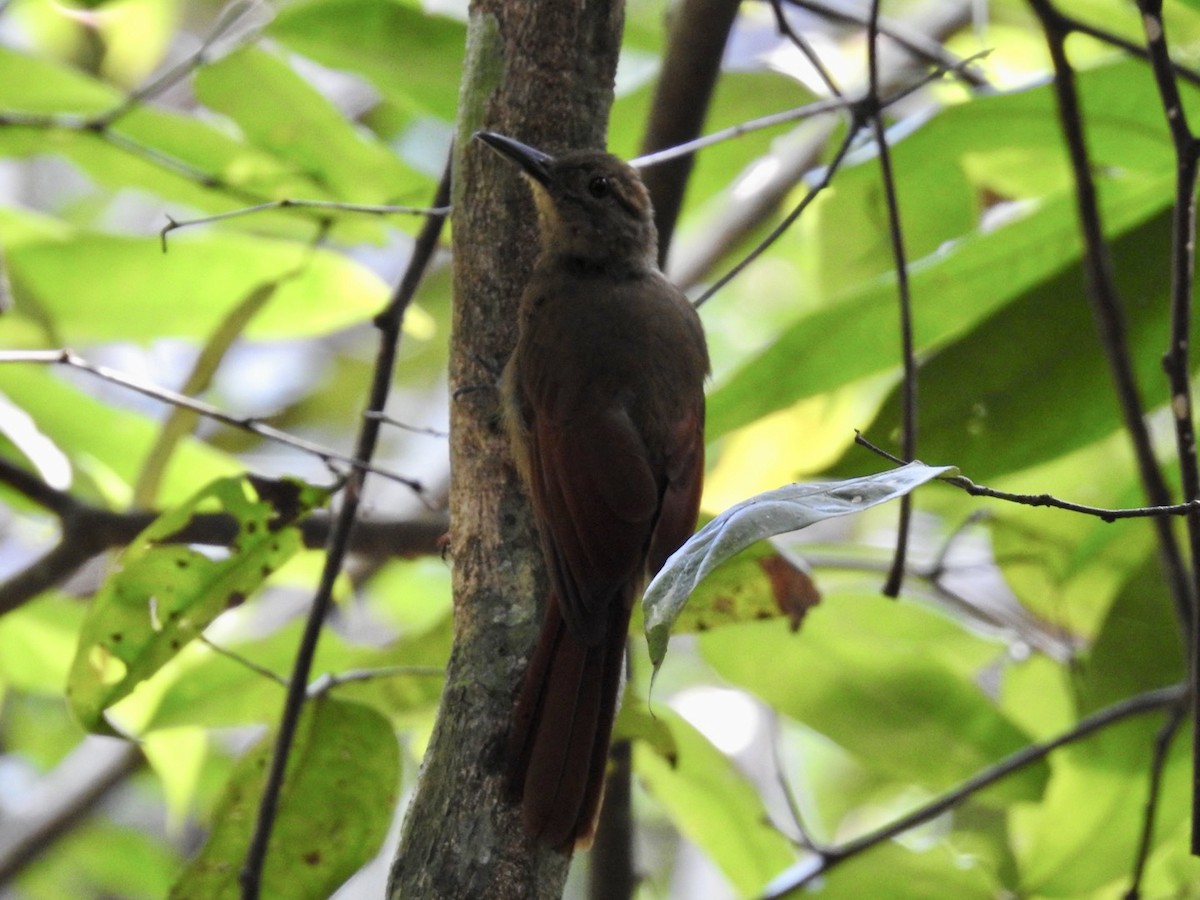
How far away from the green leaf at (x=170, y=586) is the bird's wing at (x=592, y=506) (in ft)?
1.25

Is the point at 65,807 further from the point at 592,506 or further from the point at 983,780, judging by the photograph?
the point at 983,780

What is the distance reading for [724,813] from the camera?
2.61 metres

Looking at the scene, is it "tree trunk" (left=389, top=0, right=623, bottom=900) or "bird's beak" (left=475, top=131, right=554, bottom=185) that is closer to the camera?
"tree trunk" (left=389, top=0, right=623, bottom=900)

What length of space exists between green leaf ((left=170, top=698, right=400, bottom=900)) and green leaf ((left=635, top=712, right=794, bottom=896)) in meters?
0.68

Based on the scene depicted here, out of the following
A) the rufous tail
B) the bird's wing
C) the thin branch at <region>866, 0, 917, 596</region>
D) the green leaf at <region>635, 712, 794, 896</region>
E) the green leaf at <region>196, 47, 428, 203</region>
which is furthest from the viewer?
the green leaf at <region>635, 712, 794, 896</region>

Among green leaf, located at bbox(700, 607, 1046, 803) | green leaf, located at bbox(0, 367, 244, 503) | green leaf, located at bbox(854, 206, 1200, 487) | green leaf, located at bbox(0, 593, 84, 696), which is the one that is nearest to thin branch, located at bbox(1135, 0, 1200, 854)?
green leaf, located at bbox(854, 206, 1200, 487)

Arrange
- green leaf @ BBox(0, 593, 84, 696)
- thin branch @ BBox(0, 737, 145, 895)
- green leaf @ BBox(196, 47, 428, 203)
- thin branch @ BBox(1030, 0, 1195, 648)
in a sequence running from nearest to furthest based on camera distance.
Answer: thin branch @ BBox(1030, 0, 1195, 648)
green leaf @ BBox(196, 47, 428, 203)
green leaf @ BBox(0, 593, 84, 696)
thin branch @ BBox(0, 737, 145, 895)

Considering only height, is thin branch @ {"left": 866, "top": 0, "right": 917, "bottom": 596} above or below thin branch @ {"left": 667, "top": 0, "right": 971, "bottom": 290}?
below

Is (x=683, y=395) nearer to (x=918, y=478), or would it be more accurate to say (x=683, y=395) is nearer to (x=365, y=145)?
(x=365, y=145)

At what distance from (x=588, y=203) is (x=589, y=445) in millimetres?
534

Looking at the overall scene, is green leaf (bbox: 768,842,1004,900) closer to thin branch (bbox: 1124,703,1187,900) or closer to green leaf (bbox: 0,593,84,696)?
thin branch (bbox: 1124,703,1187,900)

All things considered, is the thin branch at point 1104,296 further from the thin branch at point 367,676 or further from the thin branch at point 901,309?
the thin branch at point 367,676

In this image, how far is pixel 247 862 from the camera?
6.31 feet

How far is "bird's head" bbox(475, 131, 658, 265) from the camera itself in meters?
1.91
